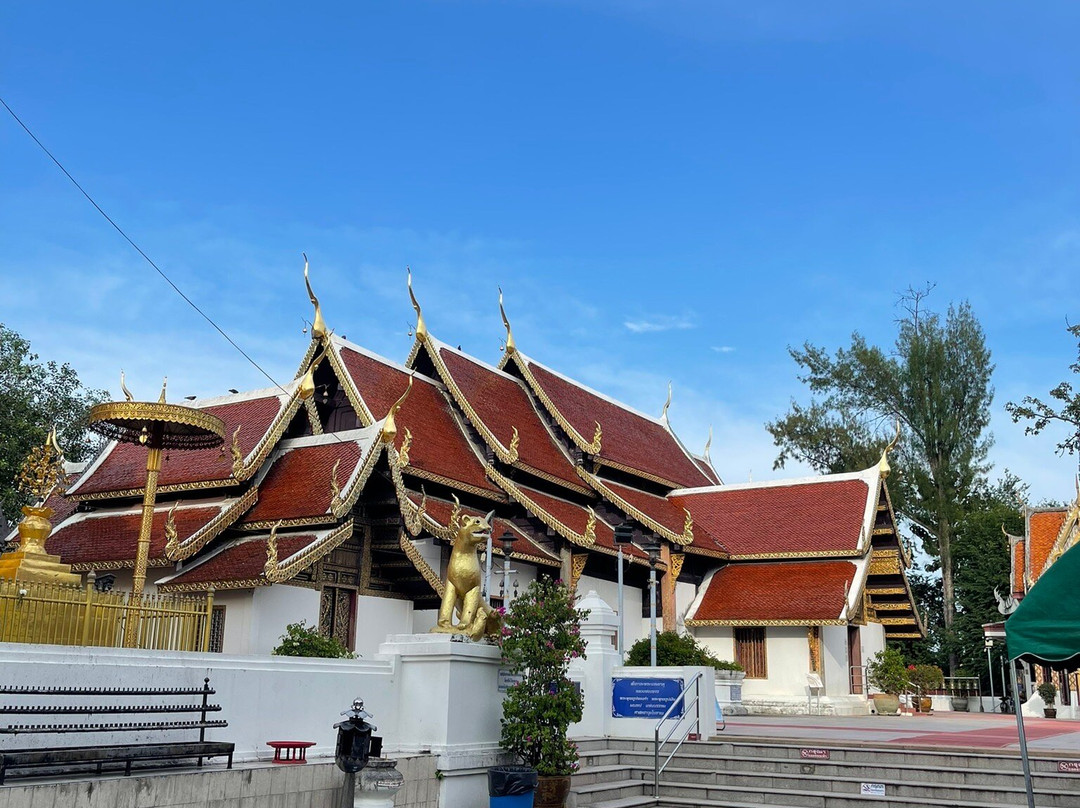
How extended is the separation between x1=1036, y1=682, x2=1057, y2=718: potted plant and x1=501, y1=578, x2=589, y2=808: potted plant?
61.1ft

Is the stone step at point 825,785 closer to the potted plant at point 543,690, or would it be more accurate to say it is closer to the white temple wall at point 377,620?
the potted plant at point 543,690

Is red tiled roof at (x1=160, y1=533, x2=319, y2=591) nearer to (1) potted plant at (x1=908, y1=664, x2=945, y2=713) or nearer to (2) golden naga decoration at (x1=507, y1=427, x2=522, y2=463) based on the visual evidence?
(2) golden naga decoration at (x1=507, y1=427, x2=522, y2=463)

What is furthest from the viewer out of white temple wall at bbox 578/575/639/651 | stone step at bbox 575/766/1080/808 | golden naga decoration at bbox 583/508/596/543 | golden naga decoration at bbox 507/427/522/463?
white temple wall at bbox 578/575/639/651

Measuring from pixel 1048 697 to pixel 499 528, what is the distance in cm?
1407

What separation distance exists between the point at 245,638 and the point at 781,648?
39.9ft

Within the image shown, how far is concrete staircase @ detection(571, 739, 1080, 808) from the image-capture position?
31.3 feet

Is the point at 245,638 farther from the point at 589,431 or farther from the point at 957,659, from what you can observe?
the point at 957,659

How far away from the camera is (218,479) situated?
1561 centimetres

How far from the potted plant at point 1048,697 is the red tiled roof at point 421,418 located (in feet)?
46.2

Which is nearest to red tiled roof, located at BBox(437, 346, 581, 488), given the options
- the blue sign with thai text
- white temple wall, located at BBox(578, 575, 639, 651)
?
white temple wall, located at BBox(578, 575, 639, 651)

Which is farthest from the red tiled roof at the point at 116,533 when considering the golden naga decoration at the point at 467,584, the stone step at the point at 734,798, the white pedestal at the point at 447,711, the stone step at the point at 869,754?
the stone step at the point at 734,798

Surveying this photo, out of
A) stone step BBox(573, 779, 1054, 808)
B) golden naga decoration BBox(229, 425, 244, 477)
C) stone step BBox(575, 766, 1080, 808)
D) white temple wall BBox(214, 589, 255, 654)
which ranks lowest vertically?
stone step BBox(573, 779, 1054, 808)

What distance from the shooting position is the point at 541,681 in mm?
9141

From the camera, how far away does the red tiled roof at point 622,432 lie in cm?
2402
